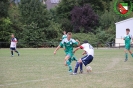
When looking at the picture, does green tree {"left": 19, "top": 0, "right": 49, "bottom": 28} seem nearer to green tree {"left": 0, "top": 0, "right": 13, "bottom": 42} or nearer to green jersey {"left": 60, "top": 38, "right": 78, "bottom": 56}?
green tree {"left": 0, "top": 0, "right": 13, "bottom": 42}

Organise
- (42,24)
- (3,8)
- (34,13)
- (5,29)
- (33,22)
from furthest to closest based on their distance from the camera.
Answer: (34,13) < (42,24) < (33,22) < (3,8) < (5,29)

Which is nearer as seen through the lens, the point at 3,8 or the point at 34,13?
the point at 3,8

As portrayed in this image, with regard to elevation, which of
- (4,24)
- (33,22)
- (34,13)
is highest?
(34,13)

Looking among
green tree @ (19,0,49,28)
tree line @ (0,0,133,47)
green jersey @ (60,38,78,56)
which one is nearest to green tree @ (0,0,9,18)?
tree line @ (0,0,133,47)

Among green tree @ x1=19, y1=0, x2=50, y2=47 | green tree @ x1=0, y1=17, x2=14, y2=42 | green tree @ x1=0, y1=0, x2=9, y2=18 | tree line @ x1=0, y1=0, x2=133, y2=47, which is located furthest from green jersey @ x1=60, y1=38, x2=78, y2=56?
green tree @ x1=0, y1=0, x2=9, y2=18

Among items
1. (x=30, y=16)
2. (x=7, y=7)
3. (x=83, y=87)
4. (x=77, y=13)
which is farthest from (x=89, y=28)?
(x=83, y=87)

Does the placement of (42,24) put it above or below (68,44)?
above

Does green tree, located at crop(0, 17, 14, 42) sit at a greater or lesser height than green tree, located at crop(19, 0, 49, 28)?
lesser

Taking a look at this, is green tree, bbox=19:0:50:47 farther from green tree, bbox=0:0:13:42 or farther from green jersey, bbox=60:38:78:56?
green jersey, bbox=60:38:78:56

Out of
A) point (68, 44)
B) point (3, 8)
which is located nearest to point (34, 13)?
point (3, 8)

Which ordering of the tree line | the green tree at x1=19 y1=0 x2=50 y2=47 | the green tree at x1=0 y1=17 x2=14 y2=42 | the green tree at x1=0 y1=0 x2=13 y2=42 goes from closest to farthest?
the green tree at x1=0 y1=17 x2=14 y2=42 < the green tree at x1=0 y1=0 x2=13 y2=42 < the green tree at x1=19 y1=0 x2=50 y2=47 < the tree line

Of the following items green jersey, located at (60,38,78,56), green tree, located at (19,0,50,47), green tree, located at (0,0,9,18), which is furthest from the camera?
green tree, located at (0,0,9,18)

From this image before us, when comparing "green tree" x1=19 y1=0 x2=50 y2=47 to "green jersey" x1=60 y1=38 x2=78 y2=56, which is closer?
"green jersey" x1=60 y1=38 x2=78 y2=56

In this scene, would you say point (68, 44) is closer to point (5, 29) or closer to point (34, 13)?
point (5, 29)
